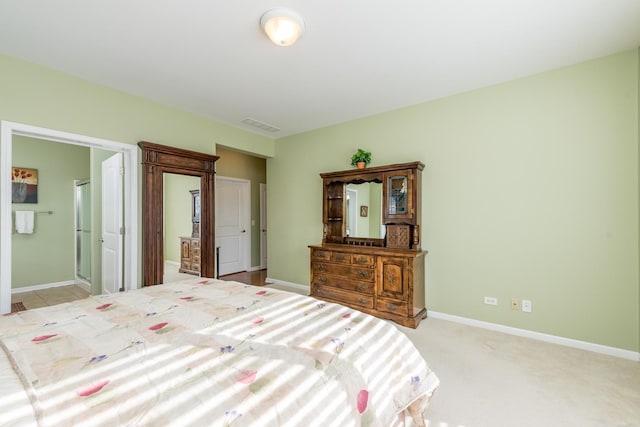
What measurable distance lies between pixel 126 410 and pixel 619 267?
3.48 meters

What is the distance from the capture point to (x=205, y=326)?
1.34m

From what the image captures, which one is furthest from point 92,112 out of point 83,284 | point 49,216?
point 83,284

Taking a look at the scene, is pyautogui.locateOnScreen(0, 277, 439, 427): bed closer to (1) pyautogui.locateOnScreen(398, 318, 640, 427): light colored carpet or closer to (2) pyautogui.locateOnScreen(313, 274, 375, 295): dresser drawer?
(1) pyautogui.locateOnScreen(398, 318, 640, 427): light colored carpet

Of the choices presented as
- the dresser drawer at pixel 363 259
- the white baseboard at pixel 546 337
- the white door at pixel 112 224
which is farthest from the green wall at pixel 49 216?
the white baseboard at pixel 546 337

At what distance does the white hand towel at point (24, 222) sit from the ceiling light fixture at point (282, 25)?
16.1 feet

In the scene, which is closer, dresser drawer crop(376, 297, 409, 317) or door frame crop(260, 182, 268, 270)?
dresser drawer crop(376, 297, 409, 317)

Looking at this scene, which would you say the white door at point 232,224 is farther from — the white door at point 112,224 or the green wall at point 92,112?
the white door at point 112,224

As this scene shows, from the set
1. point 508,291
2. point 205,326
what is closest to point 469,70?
point 508,291

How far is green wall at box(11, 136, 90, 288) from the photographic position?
439cm

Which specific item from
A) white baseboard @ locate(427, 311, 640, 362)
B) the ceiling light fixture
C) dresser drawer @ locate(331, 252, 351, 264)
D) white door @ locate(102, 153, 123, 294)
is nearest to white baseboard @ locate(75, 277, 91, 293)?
white door @ locate(102, 153, 123, 294)

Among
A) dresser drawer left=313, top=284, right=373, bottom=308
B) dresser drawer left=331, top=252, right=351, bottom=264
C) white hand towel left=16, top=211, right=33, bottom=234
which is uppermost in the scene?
white hand towel left=16, top=211, right=33, bottom=234

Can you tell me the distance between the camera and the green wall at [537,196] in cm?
239

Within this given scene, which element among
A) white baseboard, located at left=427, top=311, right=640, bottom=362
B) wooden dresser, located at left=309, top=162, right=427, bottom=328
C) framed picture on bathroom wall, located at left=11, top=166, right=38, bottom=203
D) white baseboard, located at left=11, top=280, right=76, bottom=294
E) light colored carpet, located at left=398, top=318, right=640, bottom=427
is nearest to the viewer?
light colored carpet, located at left=398, top=318, right=640, bottom=427

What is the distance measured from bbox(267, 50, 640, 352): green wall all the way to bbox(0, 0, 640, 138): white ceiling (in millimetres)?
292
